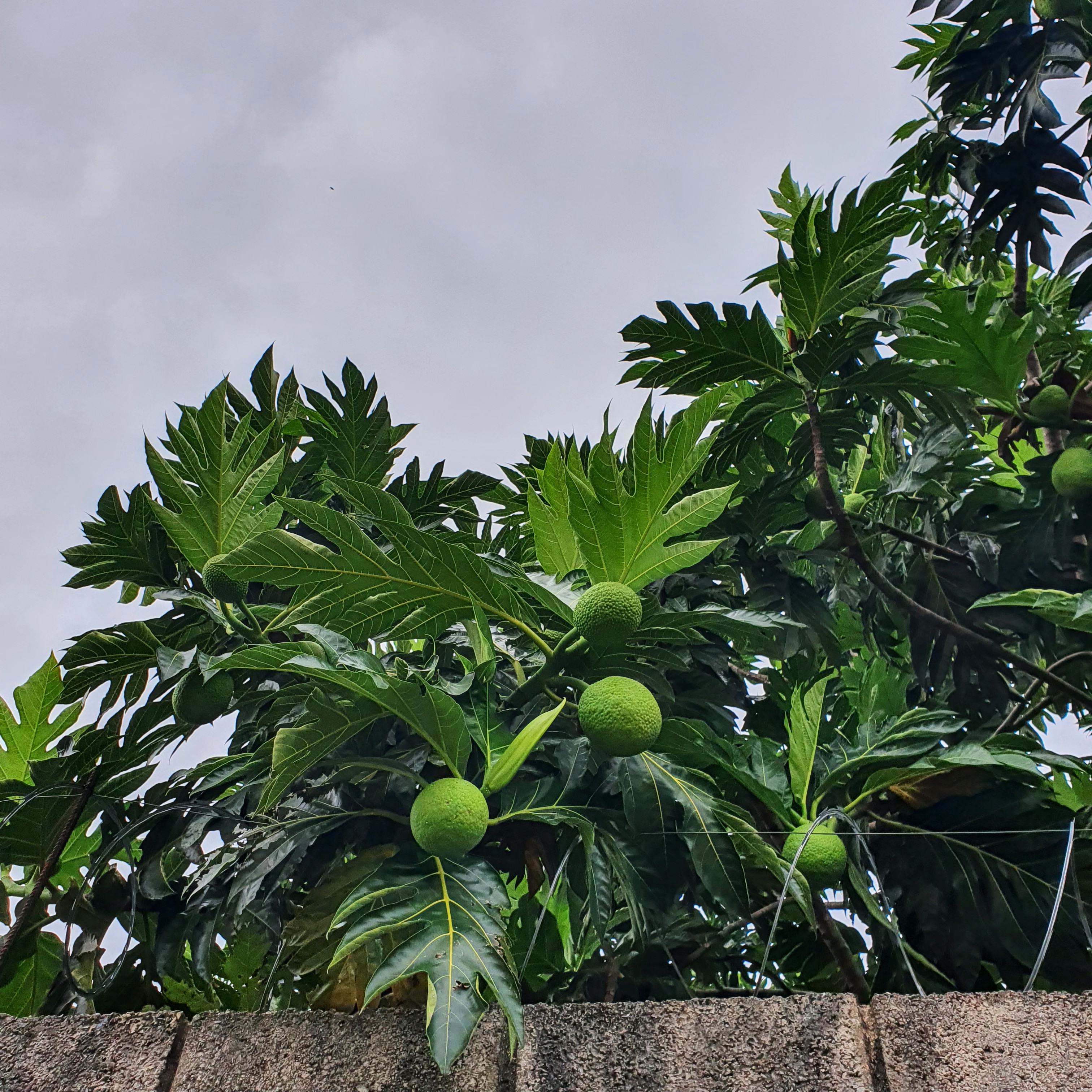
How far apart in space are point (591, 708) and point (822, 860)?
46cm

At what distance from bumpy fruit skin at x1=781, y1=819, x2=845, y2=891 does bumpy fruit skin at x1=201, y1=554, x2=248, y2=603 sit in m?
0.87

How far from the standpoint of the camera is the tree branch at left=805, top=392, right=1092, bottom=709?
169 cm

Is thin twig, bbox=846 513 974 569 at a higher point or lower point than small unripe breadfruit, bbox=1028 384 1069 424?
lower

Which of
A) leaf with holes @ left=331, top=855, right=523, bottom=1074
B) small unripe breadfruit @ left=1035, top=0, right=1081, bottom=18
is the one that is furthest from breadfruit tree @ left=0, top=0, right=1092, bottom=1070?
small unripe breadfruit @ left=1035, top=0, right=1081, bottom=18

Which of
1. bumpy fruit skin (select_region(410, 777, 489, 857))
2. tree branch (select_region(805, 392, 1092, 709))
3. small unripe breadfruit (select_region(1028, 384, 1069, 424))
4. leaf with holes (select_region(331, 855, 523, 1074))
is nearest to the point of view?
leaf with holes (select_region(331, 855, 523, 1074))

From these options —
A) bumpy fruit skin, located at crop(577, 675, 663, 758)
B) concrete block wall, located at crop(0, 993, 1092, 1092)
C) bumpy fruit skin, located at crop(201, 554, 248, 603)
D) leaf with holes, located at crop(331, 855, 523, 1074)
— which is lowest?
concrete block wall, located at crop(0, 993, 1092, 1092)

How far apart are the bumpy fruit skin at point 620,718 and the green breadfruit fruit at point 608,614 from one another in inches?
2.5

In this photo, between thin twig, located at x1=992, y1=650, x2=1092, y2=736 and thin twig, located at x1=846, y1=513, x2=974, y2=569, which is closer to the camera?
thin twig, located at x1=992, y1=650, x2=1092, y2=736

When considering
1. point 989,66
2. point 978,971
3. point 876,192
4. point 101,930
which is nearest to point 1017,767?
point 978,971

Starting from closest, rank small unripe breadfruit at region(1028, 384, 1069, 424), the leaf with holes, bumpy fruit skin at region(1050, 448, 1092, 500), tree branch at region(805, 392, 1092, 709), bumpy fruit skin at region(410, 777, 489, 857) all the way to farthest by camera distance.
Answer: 1. the leaf with holes
2. bumpy fruit skin at region(410, 777, 489, 857)
3. tree branch at region(805, 392, 1092, 709)
4. bumpy fruit skin at region(1050, 448, 1092, 500)
5. small unripe breadfruit at region(1028, 384, 1069, 424)

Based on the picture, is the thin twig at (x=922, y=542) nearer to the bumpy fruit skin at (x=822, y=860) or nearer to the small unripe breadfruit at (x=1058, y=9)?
the bumpy fruit skin at (x=822, y=860)

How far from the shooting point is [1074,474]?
6.15 ft

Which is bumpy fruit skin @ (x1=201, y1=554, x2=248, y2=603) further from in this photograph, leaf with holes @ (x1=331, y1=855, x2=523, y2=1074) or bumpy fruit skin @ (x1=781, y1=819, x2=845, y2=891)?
bumpy fruit skin @ (x1=781, y1=819, x2=845, y2=891)

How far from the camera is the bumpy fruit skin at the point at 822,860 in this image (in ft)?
4.21
